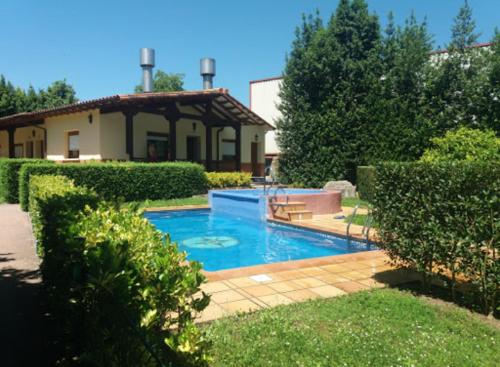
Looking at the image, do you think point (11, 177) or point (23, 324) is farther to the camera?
point (11, 177)

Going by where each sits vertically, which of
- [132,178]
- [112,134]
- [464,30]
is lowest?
[132,178]

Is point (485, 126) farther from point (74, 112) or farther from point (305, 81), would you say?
point (74, 112)

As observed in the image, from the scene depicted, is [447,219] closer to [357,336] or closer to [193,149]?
[357,336]

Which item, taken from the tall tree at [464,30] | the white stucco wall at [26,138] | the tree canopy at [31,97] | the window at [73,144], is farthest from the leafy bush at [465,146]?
the tree canopy at [31,97]

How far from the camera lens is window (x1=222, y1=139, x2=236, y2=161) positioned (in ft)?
84.0

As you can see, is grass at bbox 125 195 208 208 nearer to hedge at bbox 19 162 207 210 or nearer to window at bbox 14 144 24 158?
hedge at bbox 19 162 207 210

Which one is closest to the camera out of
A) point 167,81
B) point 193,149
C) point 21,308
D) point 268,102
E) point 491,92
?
point 21,308

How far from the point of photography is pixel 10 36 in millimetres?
16031

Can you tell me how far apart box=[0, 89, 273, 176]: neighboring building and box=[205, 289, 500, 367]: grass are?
1505cm

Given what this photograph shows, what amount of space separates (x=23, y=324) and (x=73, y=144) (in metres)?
18.7

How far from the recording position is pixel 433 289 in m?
5.16

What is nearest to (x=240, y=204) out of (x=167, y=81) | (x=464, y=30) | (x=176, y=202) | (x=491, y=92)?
(x=176, y=202)

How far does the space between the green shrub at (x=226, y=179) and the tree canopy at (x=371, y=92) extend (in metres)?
3.08

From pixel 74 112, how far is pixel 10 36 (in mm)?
4356
